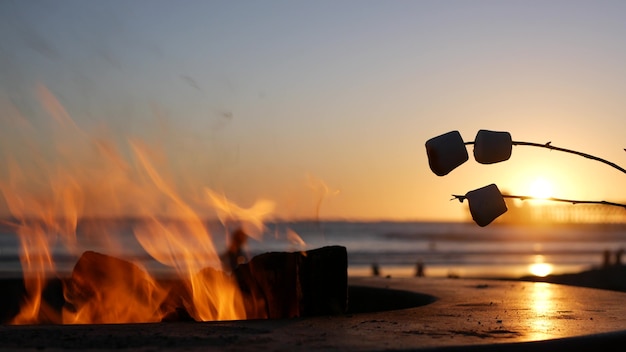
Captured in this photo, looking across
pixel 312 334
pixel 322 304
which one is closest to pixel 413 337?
pixel 312 334

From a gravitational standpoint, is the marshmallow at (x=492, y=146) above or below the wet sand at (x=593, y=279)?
above

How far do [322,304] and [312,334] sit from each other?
1393 mm

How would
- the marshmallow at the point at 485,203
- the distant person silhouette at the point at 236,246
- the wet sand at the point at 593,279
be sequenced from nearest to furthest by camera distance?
1. the marshmallow at the point at 485,203
2. the wet sand at the point at 593,279
3. the distant person silhouette at the point at 236,246

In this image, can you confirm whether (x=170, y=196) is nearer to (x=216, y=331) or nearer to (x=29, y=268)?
(x=29, y=268)

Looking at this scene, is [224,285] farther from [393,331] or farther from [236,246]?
[236,246]

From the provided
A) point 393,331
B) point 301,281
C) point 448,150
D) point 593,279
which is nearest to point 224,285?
point 301,281

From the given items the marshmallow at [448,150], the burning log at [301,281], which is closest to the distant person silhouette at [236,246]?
the burning log at [301,281]

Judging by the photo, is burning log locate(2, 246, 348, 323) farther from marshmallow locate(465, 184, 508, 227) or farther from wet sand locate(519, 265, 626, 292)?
wet sand locate(519, 265, 626, 292)

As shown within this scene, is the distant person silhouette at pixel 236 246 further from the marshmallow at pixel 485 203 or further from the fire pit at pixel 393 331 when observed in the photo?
the fire pit at pixel 393 331

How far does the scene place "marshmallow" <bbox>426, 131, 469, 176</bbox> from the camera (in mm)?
5875

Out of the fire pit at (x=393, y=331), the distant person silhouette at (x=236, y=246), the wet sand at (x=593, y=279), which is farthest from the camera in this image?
the distant person silhouette at (x=236, y=246)

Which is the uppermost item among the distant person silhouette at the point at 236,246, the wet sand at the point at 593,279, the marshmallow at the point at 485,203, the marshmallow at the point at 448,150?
the marshmallow at the point at 448,150

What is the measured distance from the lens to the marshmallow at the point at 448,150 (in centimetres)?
588

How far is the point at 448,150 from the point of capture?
19.3ft
